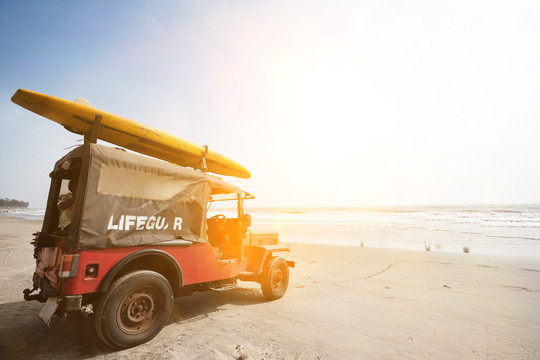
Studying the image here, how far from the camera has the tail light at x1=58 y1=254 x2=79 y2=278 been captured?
313 centimetres

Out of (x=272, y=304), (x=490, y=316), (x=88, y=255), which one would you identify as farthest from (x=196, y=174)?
(x=490, y=316)

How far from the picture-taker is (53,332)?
3961 millimetres

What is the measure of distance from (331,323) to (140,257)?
12.0 ft

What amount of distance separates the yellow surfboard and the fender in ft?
7.53

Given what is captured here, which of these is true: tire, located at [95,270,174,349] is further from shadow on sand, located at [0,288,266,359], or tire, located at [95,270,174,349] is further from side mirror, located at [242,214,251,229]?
Result: side mirror, located at [242,214,251,229]

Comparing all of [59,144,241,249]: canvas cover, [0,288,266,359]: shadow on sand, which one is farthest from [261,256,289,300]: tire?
[59,144,241,249]: canvas cover

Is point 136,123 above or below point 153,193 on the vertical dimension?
above

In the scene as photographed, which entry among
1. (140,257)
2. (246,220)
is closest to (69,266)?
(140,257)

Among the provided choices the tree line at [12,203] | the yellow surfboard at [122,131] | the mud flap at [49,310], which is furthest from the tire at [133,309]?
the tree line at [12,203]

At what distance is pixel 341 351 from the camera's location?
3.73 meters

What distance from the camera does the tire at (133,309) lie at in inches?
132

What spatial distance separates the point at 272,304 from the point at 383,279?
14.7 feet

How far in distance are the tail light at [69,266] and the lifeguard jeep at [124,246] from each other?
1 centimetres

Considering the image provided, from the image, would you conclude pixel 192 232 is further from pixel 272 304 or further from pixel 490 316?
pixel 490 316
